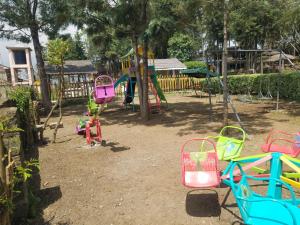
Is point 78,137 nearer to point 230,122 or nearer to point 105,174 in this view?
point 105,174

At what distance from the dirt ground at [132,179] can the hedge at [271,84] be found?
19.4 feet

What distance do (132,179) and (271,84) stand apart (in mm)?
14740

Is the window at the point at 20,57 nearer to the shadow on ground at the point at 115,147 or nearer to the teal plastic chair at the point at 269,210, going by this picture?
the shadow on ground at the point at 115,147

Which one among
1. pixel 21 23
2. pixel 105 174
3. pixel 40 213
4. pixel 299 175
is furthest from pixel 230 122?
pixel 21 23

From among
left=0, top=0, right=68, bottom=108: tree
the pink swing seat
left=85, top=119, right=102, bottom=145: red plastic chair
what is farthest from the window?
left=85, top=119, right=102, bottom=145: red plastic chair

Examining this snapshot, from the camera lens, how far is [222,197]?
4.72 meters

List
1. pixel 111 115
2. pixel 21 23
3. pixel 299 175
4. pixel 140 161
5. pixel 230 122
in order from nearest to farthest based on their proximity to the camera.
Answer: pixel 299 175
pixel 140 161
pixel 230 122
pixel 111 115
pixel 21 23

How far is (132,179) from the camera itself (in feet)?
18.9

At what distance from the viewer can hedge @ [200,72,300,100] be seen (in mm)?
Result: 16234

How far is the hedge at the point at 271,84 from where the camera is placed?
16234 millimetres

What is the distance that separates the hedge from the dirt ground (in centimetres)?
590

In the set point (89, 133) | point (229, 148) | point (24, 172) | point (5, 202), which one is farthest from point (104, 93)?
point (5, 202)

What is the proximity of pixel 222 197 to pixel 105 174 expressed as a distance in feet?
8.29

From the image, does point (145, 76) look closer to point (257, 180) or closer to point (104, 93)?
point (104, 93)
